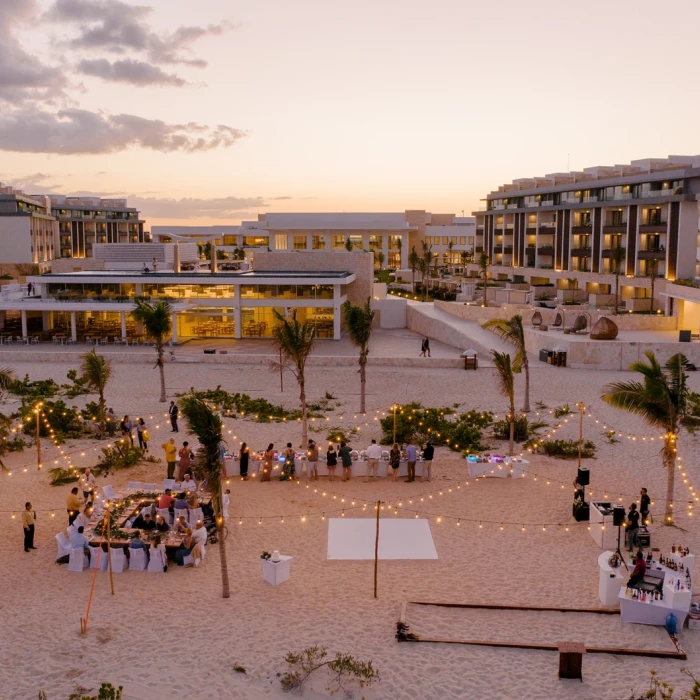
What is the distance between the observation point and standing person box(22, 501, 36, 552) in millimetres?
15539

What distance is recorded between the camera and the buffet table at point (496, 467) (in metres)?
20.6

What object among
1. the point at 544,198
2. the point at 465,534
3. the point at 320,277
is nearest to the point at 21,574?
the point at 465,534

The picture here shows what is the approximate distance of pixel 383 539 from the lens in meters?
16.3

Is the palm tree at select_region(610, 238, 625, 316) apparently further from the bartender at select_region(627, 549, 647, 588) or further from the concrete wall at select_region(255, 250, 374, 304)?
the bartender at select_region(627, 549, 647, 588)

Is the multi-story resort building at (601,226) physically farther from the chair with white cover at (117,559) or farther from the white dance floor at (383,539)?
the chair with white cover at (117,559)

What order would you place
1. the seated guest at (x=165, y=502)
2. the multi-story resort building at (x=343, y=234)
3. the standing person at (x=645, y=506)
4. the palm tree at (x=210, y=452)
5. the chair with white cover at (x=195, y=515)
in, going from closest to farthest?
1. the palm tree at (x=210, y=452)
2. the standing person at (x=645, y=506)
3. the chair with white cover at (x=195, y=515)
4. the seated guest at (x=165, y=502)
5. the multi-story resort building at (x=343, y=234)

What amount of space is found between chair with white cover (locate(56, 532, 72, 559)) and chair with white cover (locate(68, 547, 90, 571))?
0.27 meters

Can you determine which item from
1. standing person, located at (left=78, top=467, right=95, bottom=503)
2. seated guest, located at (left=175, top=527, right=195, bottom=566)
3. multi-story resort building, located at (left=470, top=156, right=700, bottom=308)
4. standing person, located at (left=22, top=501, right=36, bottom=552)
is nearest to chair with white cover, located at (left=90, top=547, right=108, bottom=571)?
seated guest, located at (left=175, top=527, right=195, bottom=566)

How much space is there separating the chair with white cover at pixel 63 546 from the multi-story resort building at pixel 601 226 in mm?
48095

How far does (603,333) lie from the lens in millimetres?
35656

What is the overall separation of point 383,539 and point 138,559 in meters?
5.34

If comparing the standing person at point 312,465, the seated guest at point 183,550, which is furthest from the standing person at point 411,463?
the seated guest at point 183,550

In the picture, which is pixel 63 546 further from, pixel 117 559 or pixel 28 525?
pixel 117 559

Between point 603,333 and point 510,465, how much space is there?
17.4 m
